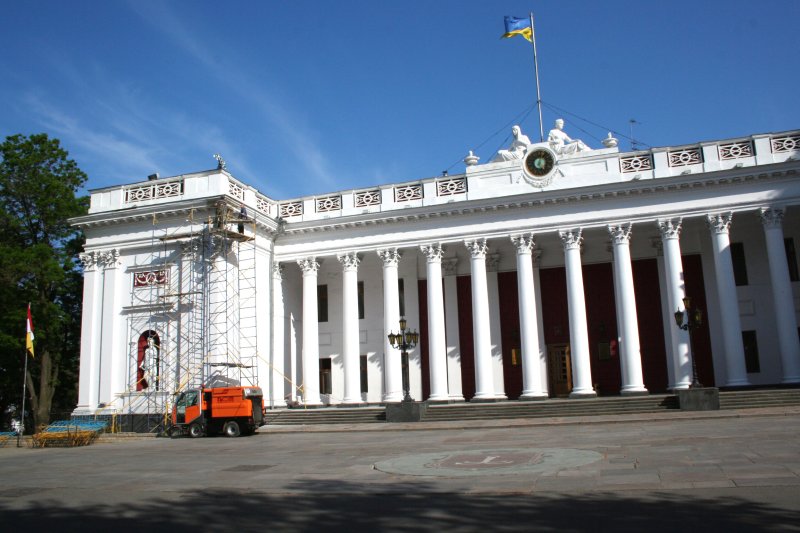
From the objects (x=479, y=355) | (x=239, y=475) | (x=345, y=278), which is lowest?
(x=239, y=475)

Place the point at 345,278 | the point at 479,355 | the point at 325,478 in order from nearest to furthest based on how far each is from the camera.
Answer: the point at 325,478
the point at 479,355
the point at 345,278

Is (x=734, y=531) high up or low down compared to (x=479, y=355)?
down

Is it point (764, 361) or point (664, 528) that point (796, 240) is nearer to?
point (764, 361)

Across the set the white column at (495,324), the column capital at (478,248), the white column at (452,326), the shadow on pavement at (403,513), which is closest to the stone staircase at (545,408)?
the white column at (452,326)

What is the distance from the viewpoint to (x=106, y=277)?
101ft

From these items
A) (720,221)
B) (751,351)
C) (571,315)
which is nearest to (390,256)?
(571,315)

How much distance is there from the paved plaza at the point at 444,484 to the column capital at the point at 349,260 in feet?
45.9

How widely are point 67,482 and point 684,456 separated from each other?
10.9 metres

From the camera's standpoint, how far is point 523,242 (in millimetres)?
29688

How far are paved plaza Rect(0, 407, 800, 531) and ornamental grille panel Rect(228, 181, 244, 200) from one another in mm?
14349

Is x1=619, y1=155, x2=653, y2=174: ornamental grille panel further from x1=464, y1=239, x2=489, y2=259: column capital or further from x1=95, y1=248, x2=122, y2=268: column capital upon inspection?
x1=95, y1=248, x2=122, y2=268: column capital

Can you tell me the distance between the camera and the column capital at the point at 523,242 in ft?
97.3

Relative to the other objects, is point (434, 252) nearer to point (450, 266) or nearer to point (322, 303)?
point (450, 266)

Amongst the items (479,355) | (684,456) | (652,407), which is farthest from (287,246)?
(684,456)
